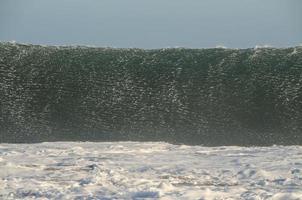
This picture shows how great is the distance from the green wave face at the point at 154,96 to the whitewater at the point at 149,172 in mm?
515

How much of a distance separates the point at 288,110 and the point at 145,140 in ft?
6.49

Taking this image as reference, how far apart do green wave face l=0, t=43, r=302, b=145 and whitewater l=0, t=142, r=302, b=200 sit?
0.52m

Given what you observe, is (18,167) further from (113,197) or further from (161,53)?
(161,53)

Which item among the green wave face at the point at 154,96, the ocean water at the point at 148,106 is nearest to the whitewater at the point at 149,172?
the ocean water at the point at 148,106

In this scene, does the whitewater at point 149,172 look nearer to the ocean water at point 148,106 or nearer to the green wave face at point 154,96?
the ocean water at point 148,106

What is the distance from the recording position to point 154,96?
768cm

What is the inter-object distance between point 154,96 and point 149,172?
88.0 inches

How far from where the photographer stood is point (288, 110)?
7.28 meters

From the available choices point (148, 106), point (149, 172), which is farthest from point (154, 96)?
point (149, 172)

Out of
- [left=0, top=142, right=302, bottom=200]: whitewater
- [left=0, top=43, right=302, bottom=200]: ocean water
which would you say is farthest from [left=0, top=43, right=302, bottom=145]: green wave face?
[left=0, top=142, right=302, bottom=200]: whitewater

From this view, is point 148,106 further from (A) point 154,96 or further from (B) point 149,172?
(B) point 149,172

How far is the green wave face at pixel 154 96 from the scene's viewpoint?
7445 millimetres

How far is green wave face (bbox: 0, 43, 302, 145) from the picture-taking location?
7.45m

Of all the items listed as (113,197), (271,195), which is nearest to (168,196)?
(113,197)
